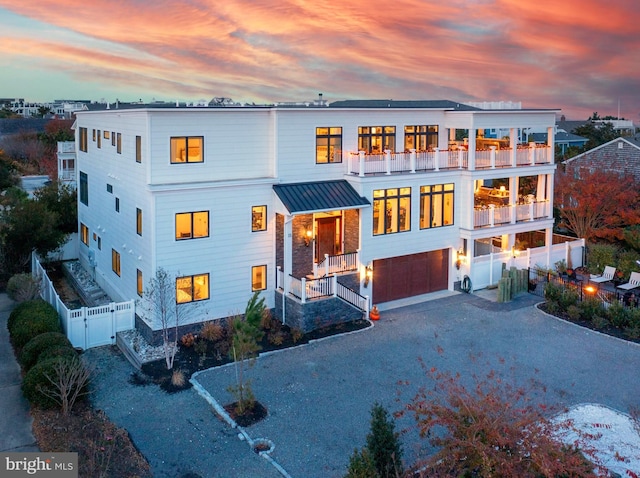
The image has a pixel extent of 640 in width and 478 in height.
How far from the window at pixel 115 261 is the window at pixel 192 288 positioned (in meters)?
4.72

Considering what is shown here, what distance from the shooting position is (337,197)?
22375 mm

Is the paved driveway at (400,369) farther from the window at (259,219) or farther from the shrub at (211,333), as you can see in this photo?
the window at (259,219)

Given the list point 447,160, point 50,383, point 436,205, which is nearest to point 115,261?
point 50,383

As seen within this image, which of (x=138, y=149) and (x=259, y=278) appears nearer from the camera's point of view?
(x=138, y=149)

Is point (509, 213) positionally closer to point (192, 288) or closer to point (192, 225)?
point (192, 225)

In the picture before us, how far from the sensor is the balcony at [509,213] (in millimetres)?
25828

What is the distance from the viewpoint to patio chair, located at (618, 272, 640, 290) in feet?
83.1

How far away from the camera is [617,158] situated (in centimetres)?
3656

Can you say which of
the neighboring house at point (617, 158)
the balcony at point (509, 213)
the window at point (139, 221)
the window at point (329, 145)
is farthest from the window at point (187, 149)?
the neighboring house at point (617, 158)

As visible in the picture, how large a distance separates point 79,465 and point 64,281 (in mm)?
18117

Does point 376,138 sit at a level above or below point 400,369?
above

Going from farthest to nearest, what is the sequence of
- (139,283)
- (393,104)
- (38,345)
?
(393,104) < (139,283) < (38,345)

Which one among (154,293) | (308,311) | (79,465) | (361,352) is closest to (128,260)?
(154,293)

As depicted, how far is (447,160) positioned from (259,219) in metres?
8.66
